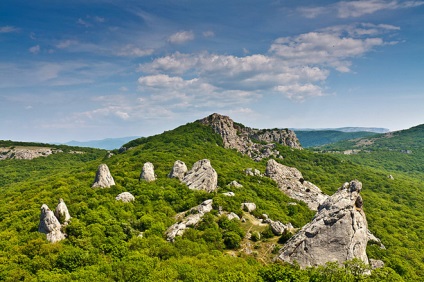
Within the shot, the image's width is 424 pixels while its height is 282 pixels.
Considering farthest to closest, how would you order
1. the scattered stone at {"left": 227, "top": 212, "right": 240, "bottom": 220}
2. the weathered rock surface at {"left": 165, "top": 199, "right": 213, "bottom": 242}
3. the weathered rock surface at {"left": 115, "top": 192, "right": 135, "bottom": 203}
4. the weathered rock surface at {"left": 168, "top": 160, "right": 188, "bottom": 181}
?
the weathered rock surface at {"left": 168, "top": 160, "right": 188, "bottom": 181} → the weathered rock surface at {"left": 115, "top": 192, "right": 135, "bottom": 203} → the scattered stone at {"left": 227, "top": 212, "right": 240, "bottom": 220} → the weathered rock surface at {"left": 165, "top": 199, "right": 213, "bottom": 242}

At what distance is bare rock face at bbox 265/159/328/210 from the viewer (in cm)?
12681

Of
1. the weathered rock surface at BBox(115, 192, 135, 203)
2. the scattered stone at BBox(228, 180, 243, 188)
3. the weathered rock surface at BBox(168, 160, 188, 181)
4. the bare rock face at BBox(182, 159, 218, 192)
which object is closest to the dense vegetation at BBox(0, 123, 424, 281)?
the weathered rock surface at BBox(115, 192, 135, 203)

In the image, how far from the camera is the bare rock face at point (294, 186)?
126812 millimetres

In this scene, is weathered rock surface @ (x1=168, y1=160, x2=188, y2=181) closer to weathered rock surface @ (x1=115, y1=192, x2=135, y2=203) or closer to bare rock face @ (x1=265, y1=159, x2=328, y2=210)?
weathered rock surface @ (x1=115, y1=192, x2=135, y2=203)

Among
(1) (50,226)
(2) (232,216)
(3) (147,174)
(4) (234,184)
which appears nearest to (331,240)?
(2) (232,216)

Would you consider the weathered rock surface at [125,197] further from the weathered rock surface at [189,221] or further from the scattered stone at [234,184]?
the scattered stone at [234,184]

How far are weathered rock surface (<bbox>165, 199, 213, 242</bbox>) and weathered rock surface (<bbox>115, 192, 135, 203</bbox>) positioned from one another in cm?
1831

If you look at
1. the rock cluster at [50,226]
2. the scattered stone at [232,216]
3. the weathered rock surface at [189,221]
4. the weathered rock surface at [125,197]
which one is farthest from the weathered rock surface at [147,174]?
the rock cluster at [50,226]

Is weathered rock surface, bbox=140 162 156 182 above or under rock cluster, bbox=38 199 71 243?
above

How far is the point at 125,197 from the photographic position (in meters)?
87.3

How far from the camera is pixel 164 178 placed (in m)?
108

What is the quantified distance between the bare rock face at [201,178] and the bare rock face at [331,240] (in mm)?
41664

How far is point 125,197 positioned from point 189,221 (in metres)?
22.9

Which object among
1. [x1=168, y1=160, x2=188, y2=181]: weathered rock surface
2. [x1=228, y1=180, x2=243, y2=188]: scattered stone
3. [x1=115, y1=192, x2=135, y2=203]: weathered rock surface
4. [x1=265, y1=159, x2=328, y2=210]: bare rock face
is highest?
[x1=168, y1=160, x2=188, y2=181]: weathered rock surface
